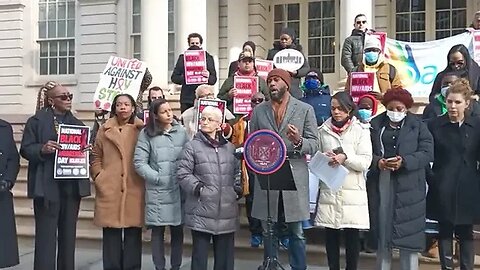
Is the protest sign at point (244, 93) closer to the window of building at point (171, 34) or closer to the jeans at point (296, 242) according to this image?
the jeans at point (296, 242)

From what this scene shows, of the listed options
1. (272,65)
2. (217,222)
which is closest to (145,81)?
(272,65)

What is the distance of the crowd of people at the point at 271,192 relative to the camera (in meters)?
5.85

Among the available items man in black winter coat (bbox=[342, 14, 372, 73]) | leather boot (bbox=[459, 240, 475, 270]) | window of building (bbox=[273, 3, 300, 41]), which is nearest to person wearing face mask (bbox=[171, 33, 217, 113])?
man in black winter coat (bbox=[342, 14, 372, 73])

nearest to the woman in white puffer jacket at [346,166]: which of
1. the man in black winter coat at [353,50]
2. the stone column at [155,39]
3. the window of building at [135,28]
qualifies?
the man in black winter coat at [353,50]

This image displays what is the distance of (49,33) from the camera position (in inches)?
709

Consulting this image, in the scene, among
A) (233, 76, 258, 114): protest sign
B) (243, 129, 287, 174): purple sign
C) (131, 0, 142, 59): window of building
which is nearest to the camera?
(243, 129, 287, 174): purple sign

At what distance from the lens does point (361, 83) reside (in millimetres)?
7723

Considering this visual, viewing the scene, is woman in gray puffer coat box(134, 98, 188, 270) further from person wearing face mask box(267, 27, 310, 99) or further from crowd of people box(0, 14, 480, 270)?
person wearing face mask box(267, 27, 310, 99)

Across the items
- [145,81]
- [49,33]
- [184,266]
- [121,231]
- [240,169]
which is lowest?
[184,266]

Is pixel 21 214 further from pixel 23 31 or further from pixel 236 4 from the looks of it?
pixel 23 31

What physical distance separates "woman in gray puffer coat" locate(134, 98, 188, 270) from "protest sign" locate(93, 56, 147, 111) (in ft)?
8.40

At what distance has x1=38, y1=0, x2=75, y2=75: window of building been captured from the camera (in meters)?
17.7

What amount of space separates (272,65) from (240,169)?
273 centimetres

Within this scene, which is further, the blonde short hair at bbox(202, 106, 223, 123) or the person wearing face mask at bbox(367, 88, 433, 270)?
the blonde short hair at bbox(202, 106, 223, 123)
